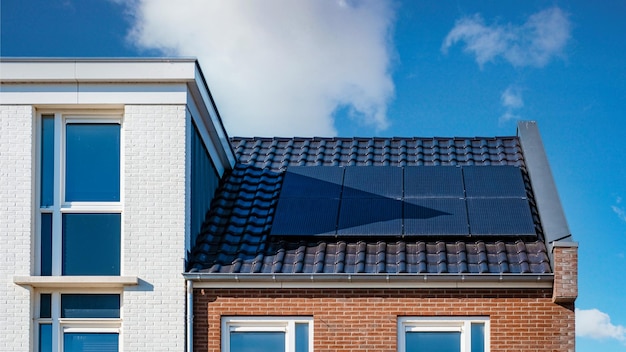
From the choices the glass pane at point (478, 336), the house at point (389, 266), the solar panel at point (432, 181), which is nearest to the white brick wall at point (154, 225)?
the house at point (389, 266)

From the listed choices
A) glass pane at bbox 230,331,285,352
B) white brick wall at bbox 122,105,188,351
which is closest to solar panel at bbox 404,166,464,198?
glass pane at bbox 230,331,285,352

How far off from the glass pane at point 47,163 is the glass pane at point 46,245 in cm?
26

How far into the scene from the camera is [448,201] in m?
17.6

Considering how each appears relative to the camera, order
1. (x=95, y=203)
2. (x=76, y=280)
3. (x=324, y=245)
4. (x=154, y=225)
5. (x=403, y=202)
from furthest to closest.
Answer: (x=403, y=202) < (x=324, y=245) < (x=95, y=203) < (x=154, y=225) < (x=76, y=280)

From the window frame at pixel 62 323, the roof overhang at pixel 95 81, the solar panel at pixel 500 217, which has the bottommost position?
the window frame at pixel 62 323

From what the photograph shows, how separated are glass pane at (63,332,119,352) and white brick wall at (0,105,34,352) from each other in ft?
1.99

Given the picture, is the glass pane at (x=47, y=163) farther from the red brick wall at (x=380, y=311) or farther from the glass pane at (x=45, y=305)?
the red brick wall at (x=380, y=311)

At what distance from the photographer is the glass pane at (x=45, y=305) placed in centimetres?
1565

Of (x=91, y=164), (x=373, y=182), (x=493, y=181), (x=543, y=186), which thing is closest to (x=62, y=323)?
(x=91, y=164)

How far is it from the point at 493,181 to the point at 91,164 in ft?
23.3

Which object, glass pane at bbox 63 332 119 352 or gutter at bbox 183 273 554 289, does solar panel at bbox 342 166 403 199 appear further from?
glass pane at bbox 63 332 119 352

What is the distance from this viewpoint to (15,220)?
51.6ft

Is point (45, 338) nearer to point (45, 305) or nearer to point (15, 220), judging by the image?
point (45, 305)

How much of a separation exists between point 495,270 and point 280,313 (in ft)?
11.1
